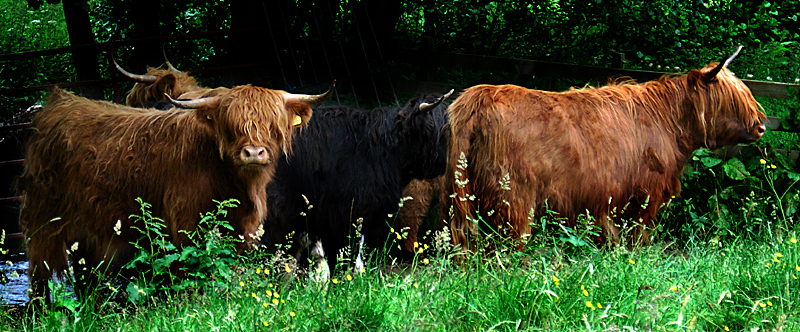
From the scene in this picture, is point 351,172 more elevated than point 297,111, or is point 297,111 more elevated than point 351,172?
point 297,111

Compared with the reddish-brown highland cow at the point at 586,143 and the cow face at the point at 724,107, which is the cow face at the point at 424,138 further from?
the cow face at the point at 724,107

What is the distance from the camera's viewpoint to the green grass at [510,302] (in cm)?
353

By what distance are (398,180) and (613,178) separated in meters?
1.61

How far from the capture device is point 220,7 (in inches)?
469

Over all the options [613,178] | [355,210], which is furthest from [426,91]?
[613,178]

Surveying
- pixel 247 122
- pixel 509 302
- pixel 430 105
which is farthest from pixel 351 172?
pixel 509 302

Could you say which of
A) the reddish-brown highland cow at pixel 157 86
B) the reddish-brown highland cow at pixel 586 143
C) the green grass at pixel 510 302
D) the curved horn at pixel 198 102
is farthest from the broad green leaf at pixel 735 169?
the reddish-brown highland cow at pixel 157 86

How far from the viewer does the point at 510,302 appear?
3.62 m

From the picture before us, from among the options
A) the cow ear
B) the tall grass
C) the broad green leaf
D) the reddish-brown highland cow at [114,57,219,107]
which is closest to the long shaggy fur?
the cow ear

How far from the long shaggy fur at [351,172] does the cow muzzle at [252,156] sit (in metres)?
1.02

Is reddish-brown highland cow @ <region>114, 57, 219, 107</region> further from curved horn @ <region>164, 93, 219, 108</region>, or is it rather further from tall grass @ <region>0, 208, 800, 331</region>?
tall grass @ <region>0, 208, 800, 331</region>

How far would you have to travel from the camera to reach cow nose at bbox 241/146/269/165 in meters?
4.86

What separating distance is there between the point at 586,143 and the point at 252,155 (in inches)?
85.7

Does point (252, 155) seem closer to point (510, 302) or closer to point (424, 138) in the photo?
point (424, 138)
